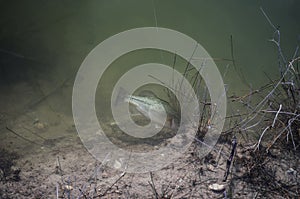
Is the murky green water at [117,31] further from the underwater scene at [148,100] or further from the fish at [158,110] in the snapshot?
the fish at [158,110]

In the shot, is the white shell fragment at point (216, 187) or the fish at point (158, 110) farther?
the fish at point (158, 110)

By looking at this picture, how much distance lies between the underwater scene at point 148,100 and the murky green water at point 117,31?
0.06 ft

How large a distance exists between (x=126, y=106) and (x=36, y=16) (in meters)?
2.75

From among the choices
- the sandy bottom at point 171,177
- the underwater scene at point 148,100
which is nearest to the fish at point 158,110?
the underwater scene at point 148,100

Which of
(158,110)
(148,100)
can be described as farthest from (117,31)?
(158,110)

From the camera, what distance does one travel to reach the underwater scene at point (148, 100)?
2.24 meters

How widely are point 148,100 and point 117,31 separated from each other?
8.37ft

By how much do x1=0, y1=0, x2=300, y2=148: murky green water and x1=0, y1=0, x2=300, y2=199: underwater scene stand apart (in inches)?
0.8

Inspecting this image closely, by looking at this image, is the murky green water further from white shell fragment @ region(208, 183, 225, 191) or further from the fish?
white shell fragment @ region(208, 183, 225, 191)

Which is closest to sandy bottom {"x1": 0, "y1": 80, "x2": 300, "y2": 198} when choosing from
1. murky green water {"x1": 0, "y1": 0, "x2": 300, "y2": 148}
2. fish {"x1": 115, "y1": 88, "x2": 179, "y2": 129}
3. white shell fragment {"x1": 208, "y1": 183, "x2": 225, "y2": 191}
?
white shell fragment {"x1": 208, "y1": 183, "x2": 225, "y2": 191}

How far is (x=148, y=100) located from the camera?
325 centimetres

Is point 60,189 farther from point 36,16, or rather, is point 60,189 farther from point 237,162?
point 36,16

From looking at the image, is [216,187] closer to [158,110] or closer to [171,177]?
[171,177]

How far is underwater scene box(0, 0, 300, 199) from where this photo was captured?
88.4 inches
